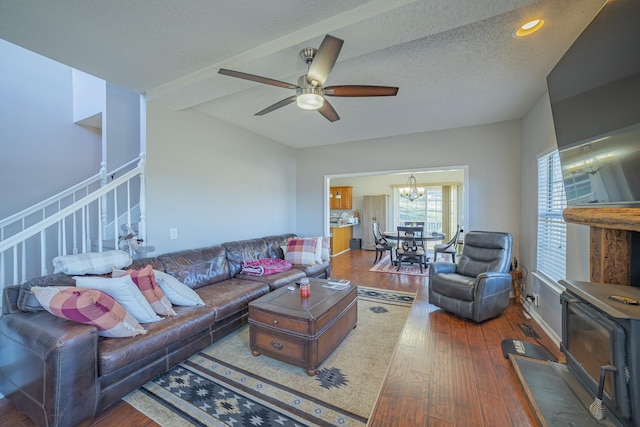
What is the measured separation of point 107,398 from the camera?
1604mm

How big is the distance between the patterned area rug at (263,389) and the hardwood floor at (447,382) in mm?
120

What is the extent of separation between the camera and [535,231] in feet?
10.2

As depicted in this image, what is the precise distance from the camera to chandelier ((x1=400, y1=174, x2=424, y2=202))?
308 inches

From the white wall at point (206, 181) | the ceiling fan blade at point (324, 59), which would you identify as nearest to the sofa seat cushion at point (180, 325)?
Answer: the white wall at point (206, 181)

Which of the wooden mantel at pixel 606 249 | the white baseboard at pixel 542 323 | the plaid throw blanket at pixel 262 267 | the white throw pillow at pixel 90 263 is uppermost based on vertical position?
the wooden mantel at pixel 606 249

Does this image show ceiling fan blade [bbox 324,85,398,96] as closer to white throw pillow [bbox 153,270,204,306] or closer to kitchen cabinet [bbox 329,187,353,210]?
white throw pillow [bbox 153,270,204,306]

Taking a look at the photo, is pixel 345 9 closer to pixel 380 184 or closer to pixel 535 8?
pixel 535 8

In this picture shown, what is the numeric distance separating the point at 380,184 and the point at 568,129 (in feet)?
22.6

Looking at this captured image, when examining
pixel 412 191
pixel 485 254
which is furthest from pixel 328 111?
pixel 412 191

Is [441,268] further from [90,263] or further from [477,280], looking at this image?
[90,263]

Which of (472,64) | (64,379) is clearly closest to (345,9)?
(472,64)

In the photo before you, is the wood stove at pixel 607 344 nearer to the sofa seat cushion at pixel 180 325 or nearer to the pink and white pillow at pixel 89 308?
the sofa seat cushion at pixel 180 325

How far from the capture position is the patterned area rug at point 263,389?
5.22ft

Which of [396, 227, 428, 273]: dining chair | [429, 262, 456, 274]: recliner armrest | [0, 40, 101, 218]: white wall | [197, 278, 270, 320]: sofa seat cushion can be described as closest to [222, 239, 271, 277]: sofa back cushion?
[197, 278, 270, 320]: sofa seat cushion
